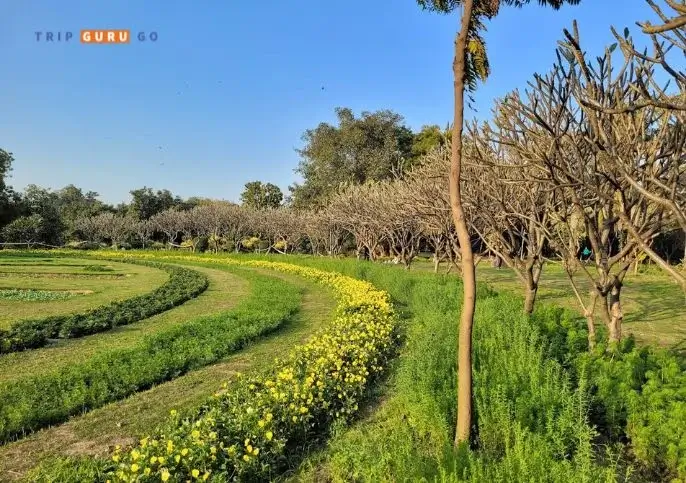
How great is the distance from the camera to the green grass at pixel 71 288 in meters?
14.4

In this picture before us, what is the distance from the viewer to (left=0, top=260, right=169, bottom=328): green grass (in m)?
14.4

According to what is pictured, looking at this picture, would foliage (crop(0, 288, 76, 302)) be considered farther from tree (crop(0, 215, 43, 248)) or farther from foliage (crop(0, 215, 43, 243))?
foliage (crop(0, 215, 43, 243))

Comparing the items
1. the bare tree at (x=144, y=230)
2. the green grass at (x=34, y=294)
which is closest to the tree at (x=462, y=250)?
the green grass at (x=34, y=294)

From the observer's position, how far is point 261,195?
71.6 m

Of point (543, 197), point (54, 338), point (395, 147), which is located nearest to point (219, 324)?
point (54, 338)

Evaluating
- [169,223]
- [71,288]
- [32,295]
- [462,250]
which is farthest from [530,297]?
[169,223]

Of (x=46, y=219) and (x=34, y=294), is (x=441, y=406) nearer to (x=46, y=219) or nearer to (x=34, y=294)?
(x=34, y=294)

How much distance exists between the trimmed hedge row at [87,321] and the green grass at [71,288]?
0.96 m

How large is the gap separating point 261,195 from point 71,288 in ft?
170

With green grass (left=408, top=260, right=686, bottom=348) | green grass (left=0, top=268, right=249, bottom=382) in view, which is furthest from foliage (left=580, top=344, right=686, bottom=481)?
green grass (left=0, top=268, right=249, bottom=382)

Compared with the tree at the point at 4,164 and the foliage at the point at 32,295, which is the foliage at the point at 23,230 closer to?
the tree at the point at 4,164

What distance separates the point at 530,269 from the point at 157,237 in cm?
6221

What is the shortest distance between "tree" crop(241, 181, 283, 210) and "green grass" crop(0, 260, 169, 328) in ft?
141

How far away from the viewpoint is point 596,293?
23.5ft
